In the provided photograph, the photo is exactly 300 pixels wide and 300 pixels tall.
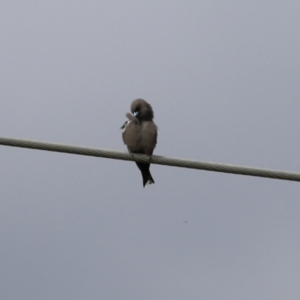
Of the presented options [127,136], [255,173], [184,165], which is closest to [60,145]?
[184,165]

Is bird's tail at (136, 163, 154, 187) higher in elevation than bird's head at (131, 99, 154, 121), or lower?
lower

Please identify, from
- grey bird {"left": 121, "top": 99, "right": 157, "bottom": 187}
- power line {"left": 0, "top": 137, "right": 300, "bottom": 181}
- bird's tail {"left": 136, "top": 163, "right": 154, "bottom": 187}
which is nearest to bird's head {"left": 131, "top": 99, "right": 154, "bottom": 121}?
Answer: grey bird {"left": 121, "top": 99, "right": 157, "bottom": 187}

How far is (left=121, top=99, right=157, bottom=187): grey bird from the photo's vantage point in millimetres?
10742

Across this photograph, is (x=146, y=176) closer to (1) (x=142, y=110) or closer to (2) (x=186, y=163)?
(1) (x=142, y=110)

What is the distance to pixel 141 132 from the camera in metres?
10.9

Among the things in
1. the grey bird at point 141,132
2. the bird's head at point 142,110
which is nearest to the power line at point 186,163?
the grey bird at point 141,132

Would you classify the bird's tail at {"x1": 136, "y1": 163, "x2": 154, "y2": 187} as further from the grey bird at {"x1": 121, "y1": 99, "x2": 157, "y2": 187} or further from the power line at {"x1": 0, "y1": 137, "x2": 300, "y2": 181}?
the power line at {"x1": 0, "y1": 137, "x2": 300, "y2": 181}

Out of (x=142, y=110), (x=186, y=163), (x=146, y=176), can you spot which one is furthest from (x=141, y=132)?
(x=186, y=163)

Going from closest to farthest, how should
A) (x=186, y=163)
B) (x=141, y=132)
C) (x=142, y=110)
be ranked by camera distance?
(x=186, y=163) < (x=141, y=132) < (x=142, y=110)

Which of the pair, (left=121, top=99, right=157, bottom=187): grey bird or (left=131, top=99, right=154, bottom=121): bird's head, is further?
(left=131, top=99, right=154, bottom=121): bird's head

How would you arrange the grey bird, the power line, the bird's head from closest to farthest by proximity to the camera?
the power line, the grey bird, the bird's head

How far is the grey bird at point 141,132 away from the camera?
10742 millimetres

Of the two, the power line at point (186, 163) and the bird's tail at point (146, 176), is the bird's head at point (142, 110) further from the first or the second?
the power line at point (186, 163)

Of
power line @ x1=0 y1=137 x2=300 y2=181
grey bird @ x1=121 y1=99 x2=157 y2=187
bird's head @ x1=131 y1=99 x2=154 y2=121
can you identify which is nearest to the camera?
power line @ x1=0 y1=137 x2=300 y2=181
